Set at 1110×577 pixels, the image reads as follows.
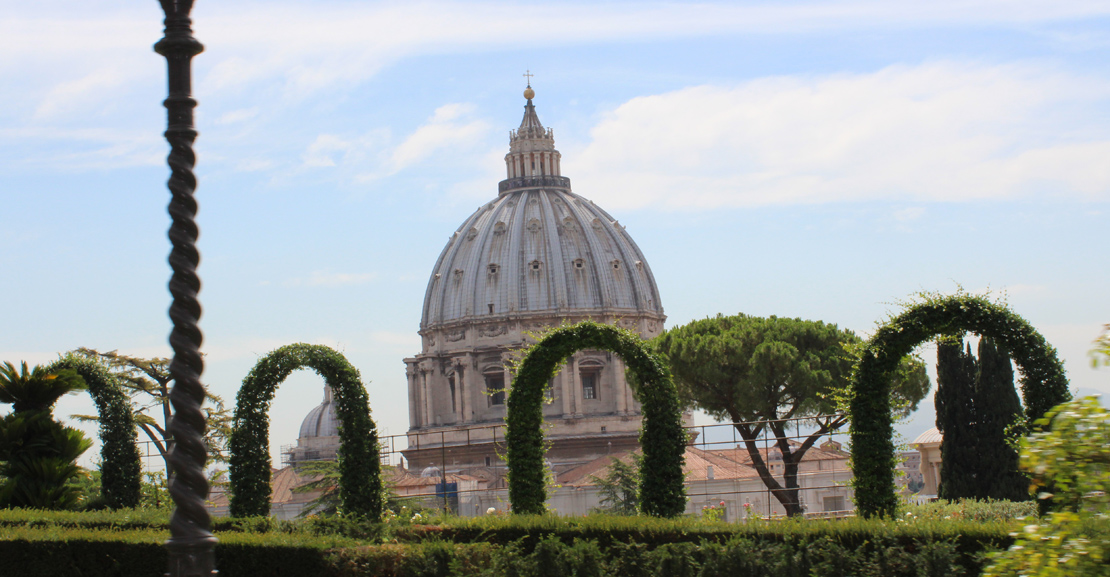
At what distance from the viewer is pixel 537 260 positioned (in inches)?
3297

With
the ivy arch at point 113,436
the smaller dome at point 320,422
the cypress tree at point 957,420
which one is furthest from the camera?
the smaller dome at point 320,422

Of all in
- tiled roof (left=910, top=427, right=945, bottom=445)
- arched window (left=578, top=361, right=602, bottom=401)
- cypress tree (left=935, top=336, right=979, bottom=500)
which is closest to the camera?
cypress tree (left=935, top=336, right=979, bottom=500)

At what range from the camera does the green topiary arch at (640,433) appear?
1298 cm

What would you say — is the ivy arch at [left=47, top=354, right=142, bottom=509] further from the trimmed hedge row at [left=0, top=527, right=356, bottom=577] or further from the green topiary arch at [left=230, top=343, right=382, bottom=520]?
the trimmed hedge row at [left=0, top=527, right=356, bottom=577]

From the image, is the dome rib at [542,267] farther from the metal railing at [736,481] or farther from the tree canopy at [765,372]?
the tree canopy at [765,372]

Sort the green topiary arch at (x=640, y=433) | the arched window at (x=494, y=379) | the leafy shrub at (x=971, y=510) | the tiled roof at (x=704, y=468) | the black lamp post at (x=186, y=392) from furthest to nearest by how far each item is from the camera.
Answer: the arched window at (x=494, y=379), the tiled roof at (x=704, y=468), the green topiary arch at (x=640, y=433), the leafy shrub at (x=971, y=510), the black lamp post at (x=186, y=392)

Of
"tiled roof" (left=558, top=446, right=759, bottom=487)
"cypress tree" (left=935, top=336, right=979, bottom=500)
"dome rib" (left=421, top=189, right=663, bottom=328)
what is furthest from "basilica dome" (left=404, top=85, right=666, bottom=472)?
"cypress tree" (left=935, top=336, right=979, bottom=500)

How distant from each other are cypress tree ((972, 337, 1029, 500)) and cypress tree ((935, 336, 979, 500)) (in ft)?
0.76

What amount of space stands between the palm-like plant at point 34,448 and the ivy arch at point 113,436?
710mm

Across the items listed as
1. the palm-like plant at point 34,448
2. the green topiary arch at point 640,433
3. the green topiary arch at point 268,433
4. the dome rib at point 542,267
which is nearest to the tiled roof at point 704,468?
the dome rib at point 542,267

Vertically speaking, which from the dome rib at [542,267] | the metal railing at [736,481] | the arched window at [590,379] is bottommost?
the metal railing at [736,481]

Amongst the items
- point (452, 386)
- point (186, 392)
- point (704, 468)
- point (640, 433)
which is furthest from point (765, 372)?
point (452, 386)

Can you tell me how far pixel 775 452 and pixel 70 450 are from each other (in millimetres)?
39340

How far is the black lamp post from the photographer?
5.57 metres
